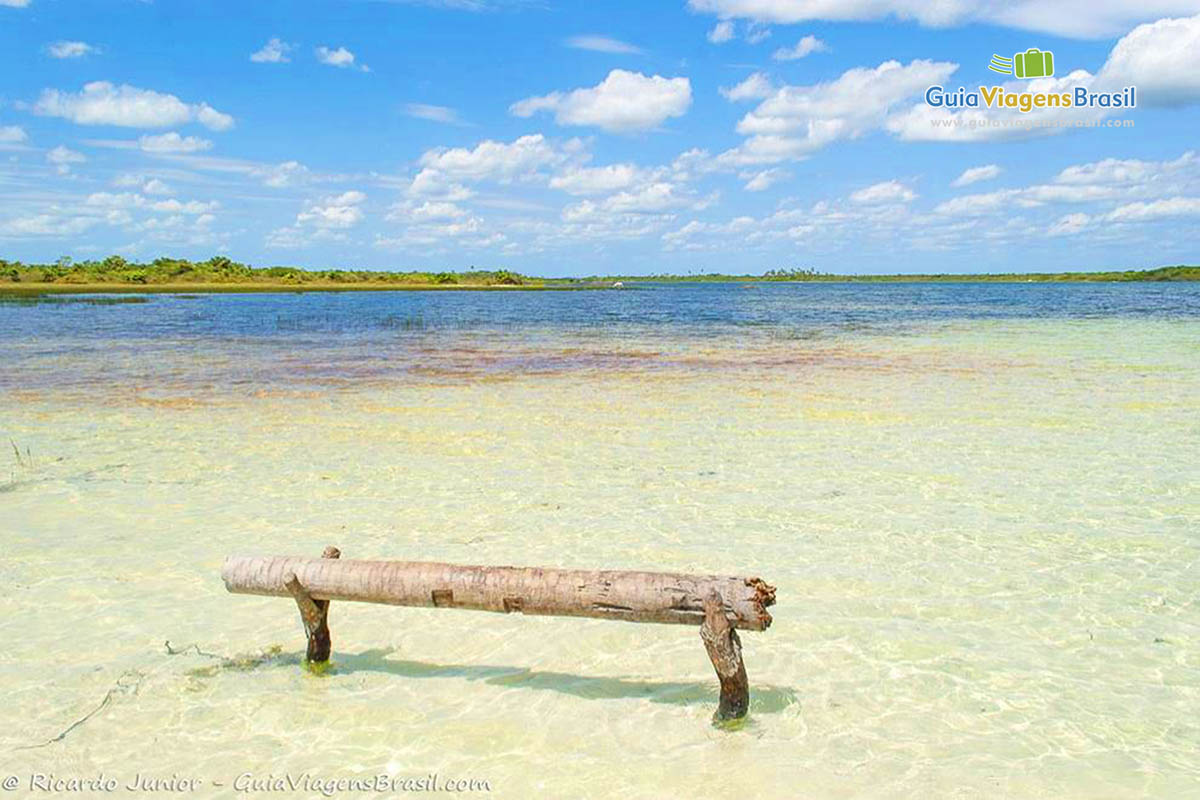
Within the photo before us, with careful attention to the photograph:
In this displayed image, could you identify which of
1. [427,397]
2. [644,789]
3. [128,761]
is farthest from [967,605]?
[427,397]

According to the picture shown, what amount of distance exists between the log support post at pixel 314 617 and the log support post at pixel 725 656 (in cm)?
282

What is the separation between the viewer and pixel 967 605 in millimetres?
7629

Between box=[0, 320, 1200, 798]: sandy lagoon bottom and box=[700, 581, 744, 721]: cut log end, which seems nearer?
box=[700, 581, 744, 721]: cut log end

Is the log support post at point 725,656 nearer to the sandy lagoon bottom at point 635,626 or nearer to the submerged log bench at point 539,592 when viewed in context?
the submerged log bench at point 539,592

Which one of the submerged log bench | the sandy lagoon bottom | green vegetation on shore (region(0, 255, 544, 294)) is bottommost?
the sandy lagoon bottom

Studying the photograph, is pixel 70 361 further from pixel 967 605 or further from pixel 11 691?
pixel 967 605

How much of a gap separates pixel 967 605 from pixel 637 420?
10168 mm

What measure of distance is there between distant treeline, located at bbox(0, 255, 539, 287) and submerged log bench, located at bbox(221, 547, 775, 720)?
326ft

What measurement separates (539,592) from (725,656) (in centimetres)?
136

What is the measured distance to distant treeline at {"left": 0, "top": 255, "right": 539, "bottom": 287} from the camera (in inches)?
3531

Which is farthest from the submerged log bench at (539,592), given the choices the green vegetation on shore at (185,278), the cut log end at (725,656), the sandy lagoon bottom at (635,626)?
the green vegetation on shore at (185,278)

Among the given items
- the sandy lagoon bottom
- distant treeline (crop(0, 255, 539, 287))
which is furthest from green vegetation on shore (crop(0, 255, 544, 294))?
the sandy lagoon bottom

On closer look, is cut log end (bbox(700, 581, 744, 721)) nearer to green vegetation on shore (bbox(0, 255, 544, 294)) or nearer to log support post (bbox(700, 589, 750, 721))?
log support post (bbox(700, 589, 750, 721))

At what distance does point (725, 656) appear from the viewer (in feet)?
17.6
